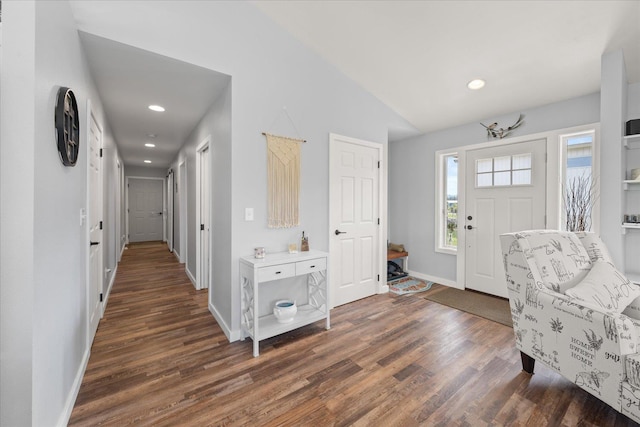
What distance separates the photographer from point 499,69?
8.78ft

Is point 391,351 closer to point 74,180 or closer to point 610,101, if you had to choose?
point 74,180

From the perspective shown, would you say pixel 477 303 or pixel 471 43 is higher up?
pixel 471 43

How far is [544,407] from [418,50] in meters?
2.94

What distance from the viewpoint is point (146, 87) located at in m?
2.61

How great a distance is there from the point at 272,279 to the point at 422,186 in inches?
116

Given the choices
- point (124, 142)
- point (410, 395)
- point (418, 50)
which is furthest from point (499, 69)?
point (124, 142)

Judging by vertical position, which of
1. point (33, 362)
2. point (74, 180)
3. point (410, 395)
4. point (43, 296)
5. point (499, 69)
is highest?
point (499, 69)

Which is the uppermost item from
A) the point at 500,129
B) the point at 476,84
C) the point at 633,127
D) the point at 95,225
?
the point at 476,84

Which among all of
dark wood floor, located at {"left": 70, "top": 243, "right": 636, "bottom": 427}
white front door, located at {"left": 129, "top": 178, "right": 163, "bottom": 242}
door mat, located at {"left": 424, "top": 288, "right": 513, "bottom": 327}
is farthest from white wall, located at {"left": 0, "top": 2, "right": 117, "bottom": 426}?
white front door, located at {"left": 129, "top": 178, "right": 163, "bottom": 242}

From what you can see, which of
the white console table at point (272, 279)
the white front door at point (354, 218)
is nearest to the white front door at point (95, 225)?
the white console table at point (272, 279)

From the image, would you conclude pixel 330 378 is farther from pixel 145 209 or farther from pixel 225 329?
pixel 145 209

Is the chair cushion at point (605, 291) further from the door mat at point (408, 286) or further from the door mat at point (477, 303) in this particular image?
the door mat at point (408, 286)

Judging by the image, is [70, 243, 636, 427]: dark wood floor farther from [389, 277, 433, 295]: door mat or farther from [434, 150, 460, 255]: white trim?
[434, 150, 460, 255]: white trim

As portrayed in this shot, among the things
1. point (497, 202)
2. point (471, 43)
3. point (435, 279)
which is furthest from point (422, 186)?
point (471, 43)
